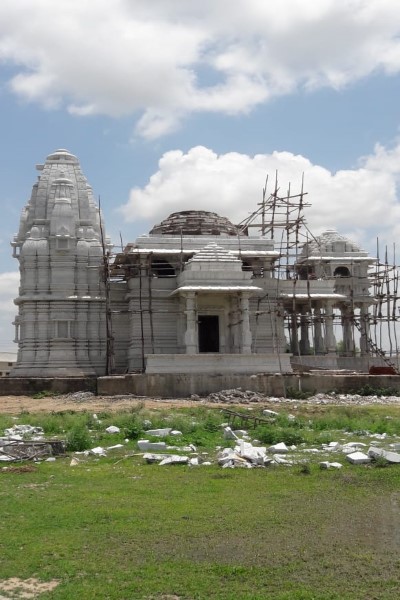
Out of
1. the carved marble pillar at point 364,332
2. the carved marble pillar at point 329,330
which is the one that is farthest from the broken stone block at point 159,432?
the carved marble pillar at point 364,332

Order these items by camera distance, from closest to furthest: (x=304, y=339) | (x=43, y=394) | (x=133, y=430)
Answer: (x=133, y=430)
(x=43, y=394)
(x=304, y=339)

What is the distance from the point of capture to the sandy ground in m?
33.2

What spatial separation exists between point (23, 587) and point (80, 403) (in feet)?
91.1

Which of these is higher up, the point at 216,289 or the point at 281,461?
the point at 216,289

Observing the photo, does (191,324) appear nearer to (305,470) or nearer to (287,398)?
(287,398)

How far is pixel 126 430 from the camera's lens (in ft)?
73.1

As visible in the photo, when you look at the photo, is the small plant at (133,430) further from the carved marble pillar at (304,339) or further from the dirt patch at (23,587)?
the carved marble pillar at (304,339)

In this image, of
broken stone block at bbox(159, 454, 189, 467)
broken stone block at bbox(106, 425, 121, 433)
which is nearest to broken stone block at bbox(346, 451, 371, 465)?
broken stone block at bbox(159, 454, 189, 467)

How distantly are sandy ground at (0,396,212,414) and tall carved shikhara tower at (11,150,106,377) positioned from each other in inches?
311

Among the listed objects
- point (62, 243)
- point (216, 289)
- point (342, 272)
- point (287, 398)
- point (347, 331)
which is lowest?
point (287, 398)

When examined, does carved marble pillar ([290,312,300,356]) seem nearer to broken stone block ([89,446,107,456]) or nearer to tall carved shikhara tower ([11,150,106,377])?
tall carved shikhara tower ([11,150,106,377])

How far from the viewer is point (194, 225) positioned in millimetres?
54125

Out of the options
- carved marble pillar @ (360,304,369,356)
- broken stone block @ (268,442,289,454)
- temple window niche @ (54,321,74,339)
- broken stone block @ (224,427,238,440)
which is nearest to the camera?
broken stone block @ (268,442,289,454)

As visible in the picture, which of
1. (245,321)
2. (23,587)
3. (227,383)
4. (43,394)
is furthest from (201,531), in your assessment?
(245,321)
